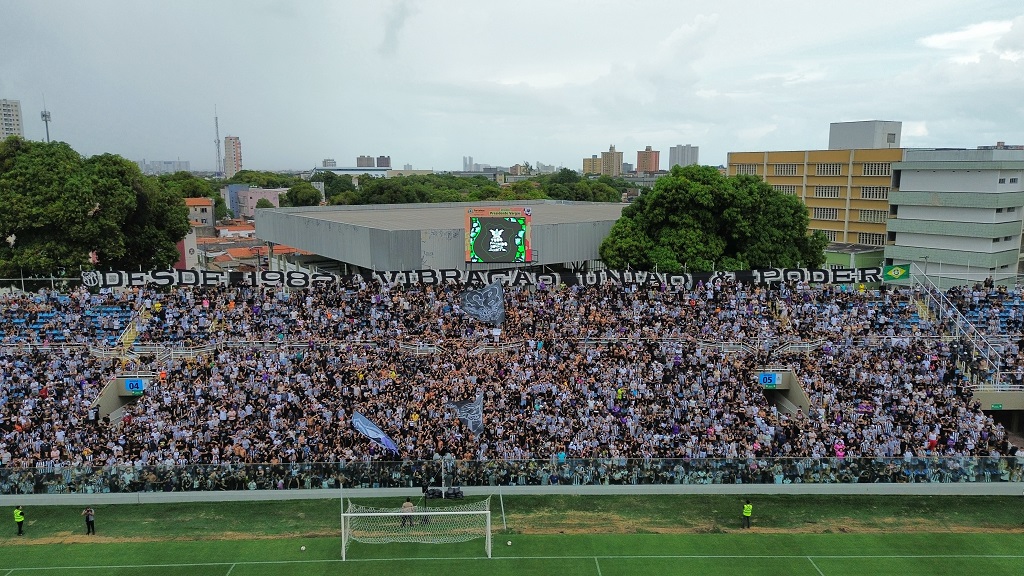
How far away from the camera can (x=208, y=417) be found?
75.5 feet

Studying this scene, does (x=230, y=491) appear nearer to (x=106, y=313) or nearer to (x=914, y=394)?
(x=106, y=313)

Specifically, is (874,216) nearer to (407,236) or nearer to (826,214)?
(826,214)

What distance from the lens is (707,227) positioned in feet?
121

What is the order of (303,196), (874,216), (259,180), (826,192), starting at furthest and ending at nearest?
1. (259,180)
2. (303,196)
3. (826,192)
4. (874,216)

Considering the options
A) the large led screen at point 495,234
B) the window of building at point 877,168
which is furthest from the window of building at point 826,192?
the large led screen at point 495,234

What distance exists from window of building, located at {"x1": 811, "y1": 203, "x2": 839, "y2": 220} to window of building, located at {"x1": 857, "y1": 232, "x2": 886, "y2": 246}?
2754 mm

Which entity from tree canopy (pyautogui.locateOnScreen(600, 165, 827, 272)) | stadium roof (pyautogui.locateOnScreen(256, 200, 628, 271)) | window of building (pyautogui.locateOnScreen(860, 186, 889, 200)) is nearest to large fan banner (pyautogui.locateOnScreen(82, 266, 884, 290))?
stadium roof (pyautogui.locateOnScreen(256, 200, 628, 271))

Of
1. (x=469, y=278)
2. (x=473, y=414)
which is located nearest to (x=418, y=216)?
(x=469, y=278)

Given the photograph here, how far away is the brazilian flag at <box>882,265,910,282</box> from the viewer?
31750mm

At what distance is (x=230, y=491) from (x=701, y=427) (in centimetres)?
1383

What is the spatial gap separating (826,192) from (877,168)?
542 cm

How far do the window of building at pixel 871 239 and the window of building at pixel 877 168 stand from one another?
479cm

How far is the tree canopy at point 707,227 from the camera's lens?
119 feet

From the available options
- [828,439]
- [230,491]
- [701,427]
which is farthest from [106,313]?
[828,439]
